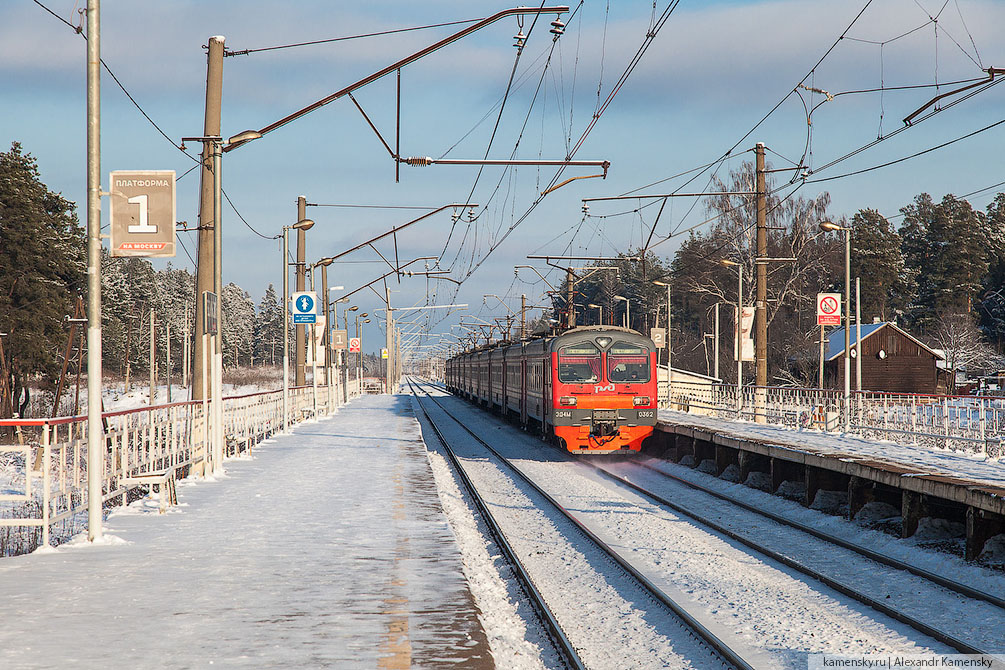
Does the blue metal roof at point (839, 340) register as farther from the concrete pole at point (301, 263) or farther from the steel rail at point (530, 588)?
the steel rail at point (530, 588)

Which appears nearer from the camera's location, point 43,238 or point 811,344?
point 43,238

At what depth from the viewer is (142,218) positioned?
1129 cm

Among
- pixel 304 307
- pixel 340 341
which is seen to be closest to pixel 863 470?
pixel 304 307

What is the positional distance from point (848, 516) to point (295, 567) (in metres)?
9.19

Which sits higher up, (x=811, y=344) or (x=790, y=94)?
(x=790, y=94)

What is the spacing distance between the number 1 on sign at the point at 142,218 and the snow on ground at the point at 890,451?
11.0m

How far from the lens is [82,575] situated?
27.2 ft

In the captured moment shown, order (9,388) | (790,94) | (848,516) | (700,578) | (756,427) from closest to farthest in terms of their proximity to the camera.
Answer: (700,578), (848,516), (790,94), (756,427), (9,388)

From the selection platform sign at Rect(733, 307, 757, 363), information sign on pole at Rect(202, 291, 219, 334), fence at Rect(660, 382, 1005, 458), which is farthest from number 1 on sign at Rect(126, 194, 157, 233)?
platform sign at Rect(733, 307, 757, 363)

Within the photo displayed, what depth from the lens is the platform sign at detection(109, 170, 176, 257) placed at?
11.2 metres

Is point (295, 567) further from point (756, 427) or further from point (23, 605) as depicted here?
point (756, 427)

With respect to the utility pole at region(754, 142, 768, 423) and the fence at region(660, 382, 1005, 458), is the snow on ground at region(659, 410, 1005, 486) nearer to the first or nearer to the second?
the fence at region(660, 382, 1005, 458)

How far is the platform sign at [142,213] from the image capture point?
440 inches

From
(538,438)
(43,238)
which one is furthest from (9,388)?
(538,438)
